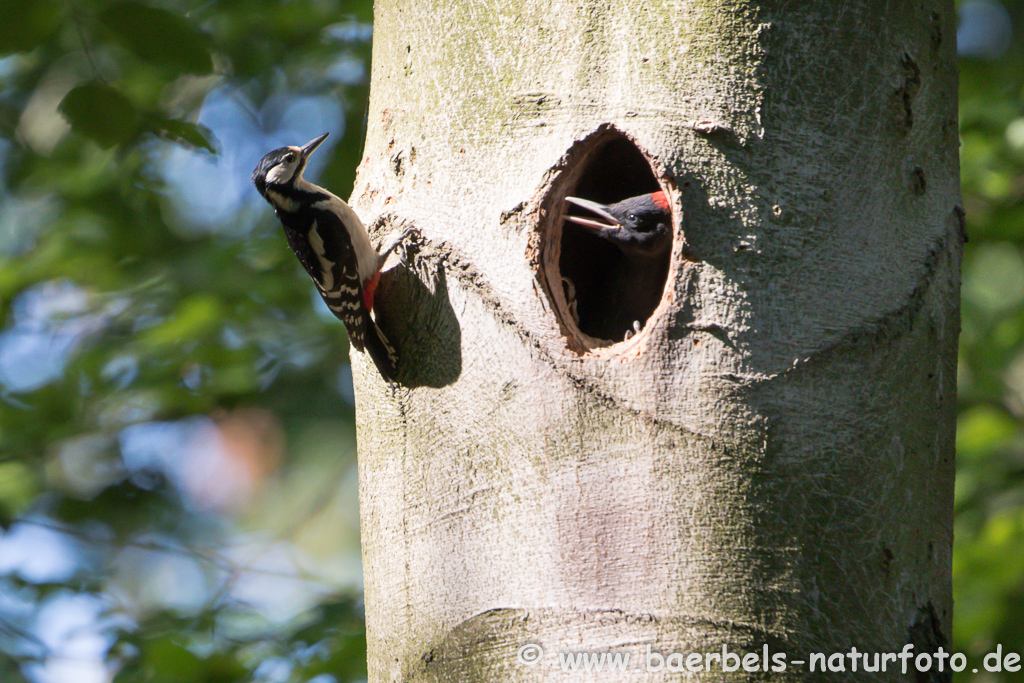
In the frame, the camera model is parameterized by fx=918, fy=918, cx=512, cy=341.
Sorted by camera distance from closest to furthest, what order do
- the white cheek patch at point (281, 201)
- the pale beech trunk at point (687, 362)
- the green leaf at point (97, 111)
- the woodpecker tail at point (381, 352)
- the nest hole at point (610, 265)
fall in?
1. the pale beech trunk at point (687, 362)
2. the woodpecker tail at point (381, 352)
3. the nest hole at point (610, 265)
4. the green leaf at point (97, 111)
5. the white cheek patch at point (281, 201)

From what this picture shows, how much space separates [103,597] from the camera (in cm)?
393

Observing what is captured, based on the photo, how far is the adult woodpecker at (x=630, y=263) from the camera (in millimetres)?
2279

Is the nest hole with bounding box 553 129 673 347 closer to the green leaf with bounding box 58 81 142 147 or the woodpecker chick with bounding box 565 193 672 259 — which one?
the woodpecker chick with bounding box 565 193 672 259

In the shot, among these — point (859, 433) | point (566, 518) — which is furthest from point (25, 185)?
point (859, 433)

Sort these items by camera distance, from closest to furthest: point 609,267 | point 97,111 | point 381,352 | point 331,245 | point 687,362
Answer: point 687,362, point 381,352, point 97,111, point 609,267, point 331,245

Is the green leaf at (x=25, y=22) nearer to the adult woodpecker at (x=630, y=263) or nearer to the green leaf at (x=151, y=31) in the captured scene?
the green leaf at (x=151, y=31)

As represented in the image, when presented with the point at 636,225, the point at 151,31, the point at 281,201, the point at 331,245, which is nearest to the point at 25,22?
the point at 151,31

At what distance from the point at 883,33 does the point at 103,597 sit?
3697 millimetres

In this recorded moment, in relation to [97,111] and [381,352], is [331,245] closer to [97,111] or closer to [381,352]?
[97,111]

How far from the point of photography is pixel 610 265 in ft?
8.84

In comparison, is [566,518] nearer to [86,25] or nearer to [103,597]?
[86,25]

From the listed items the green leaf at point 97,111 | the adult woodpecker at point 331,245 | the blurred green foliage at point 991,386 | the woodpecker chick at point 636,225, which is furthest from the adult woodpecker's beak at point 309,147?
the blurred green foliage at point 991,386

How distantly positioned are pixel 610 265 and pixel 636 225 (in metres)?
0.34

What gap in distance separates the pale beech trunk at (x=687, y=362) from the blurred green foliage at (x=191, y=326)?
121 cm
